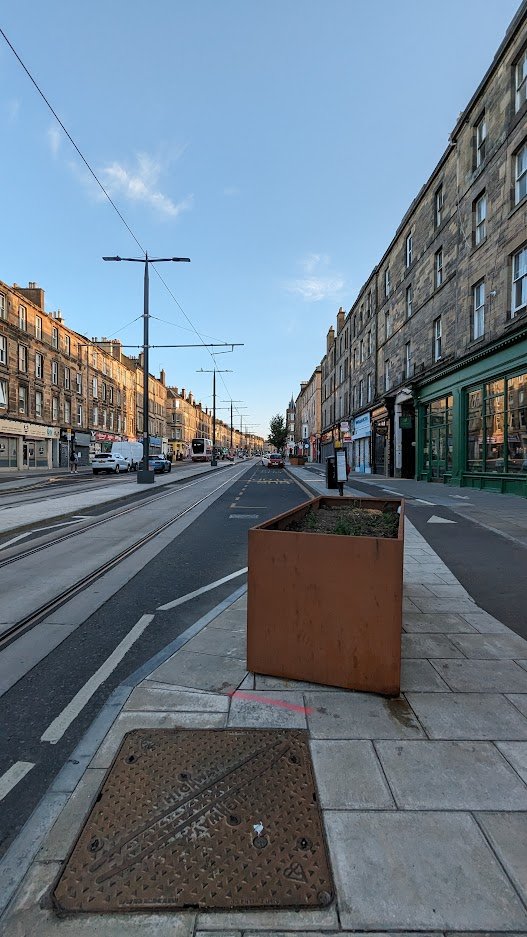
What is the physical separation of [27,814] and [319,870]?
1.40 m

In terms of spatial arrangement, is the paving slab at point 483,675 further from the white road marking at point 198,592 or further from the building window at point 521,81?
the building window at point 521,81

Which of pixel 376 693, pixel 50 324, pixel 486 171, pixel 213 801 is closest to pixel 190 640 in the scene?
pixel 376 693

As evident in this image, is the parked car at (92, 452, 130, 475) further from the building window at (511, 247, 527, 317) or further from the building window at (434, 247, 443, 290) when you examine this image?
the building window at (511, 247, 527, 317)

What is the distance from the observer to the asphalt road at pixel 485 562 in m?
5.23

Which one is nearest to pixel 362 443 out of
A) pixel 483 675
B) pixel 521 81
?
pixel 521 81

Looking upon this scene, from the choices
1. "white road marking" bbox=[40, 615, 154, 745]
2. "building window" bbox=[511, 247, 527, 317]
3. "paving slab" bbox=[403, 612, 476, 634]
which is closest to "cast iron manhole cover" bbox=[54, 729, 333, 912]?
"white road marking" bbox=[40, 615, 154, 745]

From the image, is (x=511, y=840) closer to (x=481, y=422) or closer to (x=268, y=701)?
(x=268, y=701)

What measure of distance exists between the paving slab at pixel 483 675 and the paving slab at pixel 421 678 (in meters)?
0.06

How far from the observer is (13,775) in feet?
8.05

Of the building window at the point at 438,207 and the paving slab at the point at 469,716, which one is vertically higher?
the building window at the point at 438,207

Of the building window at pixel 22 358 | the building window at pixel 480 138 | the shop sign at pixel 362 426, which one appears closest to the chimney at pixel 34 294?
the building window at pixel 22 358

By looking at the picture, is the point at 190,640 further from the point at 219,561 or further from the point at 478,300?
the point at 478,300

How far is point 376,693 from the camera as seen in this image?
10.5 ft

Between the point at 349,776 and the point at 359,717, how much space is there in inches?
22.2
